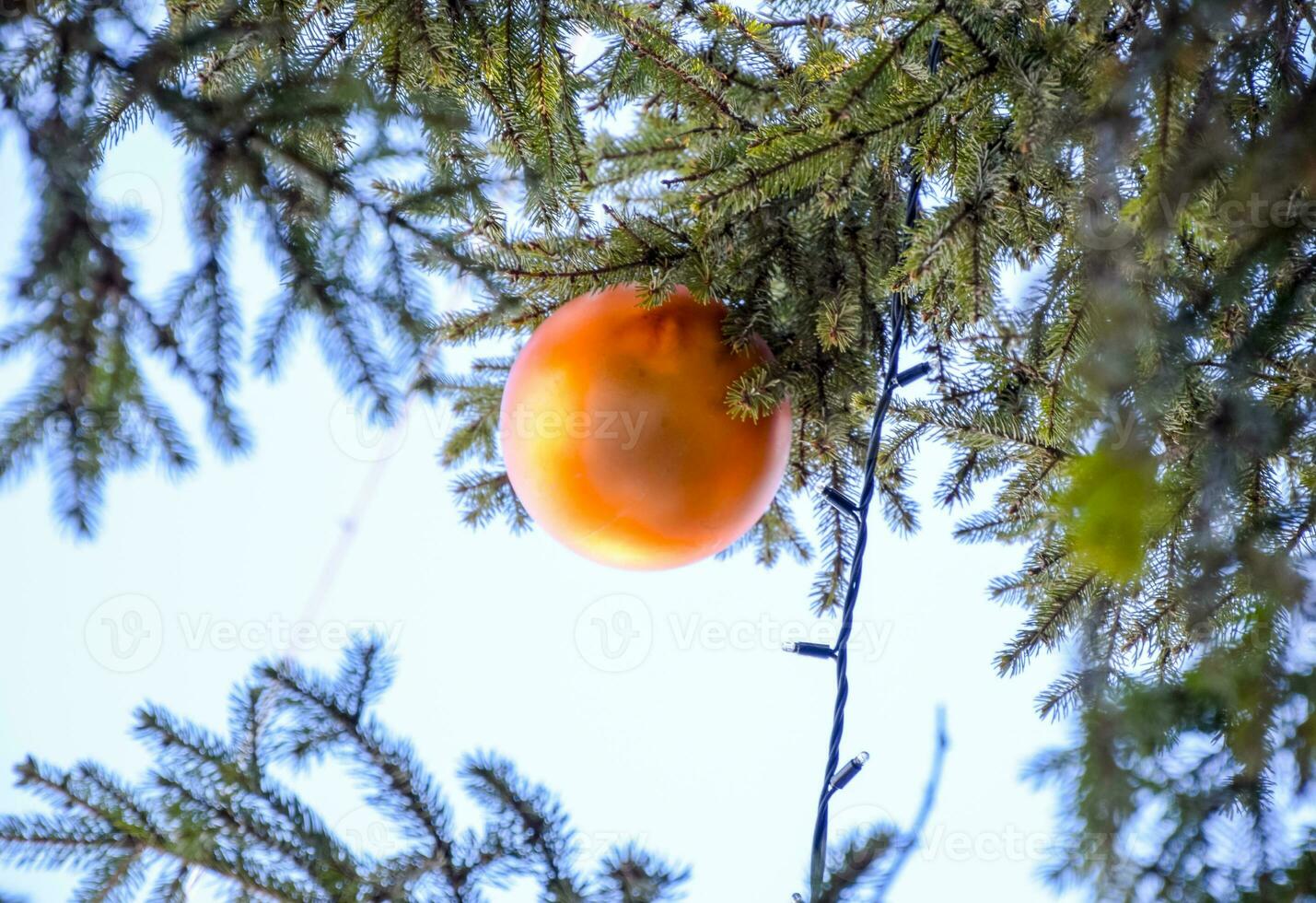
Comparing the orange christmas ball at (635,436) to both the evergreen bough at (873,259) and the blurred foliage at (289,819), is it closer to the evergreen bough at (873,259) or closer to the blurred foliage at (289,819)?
the evergreen bough at (873,259)

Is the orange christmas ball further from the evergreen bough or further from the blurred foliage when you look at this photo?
the blurred foliage

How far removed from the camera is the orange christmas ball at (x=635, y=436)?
1.28 metres

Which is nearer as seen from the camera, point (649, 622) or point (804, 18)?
point (804, 18)

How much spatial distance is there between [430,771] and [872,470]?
62 cm

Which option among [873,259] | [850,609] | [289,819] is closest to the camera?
[289,819]

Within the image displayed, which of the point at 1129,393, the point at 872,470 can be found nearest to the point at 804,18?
the point at 872,470

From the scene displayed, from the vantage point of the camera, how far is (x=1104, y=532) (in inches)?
28.8

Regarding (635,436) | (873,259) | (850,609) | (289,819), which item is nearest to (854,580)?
(850,609)

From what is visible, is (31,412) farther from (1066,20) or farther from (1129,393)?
(1066,20)

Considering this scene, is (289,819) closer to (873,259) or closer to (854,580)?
(854,580)

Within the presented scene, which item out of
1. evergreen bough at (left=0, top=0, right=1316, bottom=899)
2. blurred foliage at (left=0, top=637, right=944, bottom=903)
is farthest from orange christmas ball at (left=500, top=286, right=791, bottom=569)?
blurred foliage at (left=0, top=637, right=944, bottom=903)

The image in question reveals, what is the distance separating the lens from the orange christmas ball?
4.21 feet

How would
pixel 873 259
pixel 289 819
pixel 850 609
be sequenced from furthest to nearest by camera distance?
pixel 873 259 < pixel 850 609 < pixel 289 819

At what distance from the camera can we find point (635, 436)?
1.28 metres
